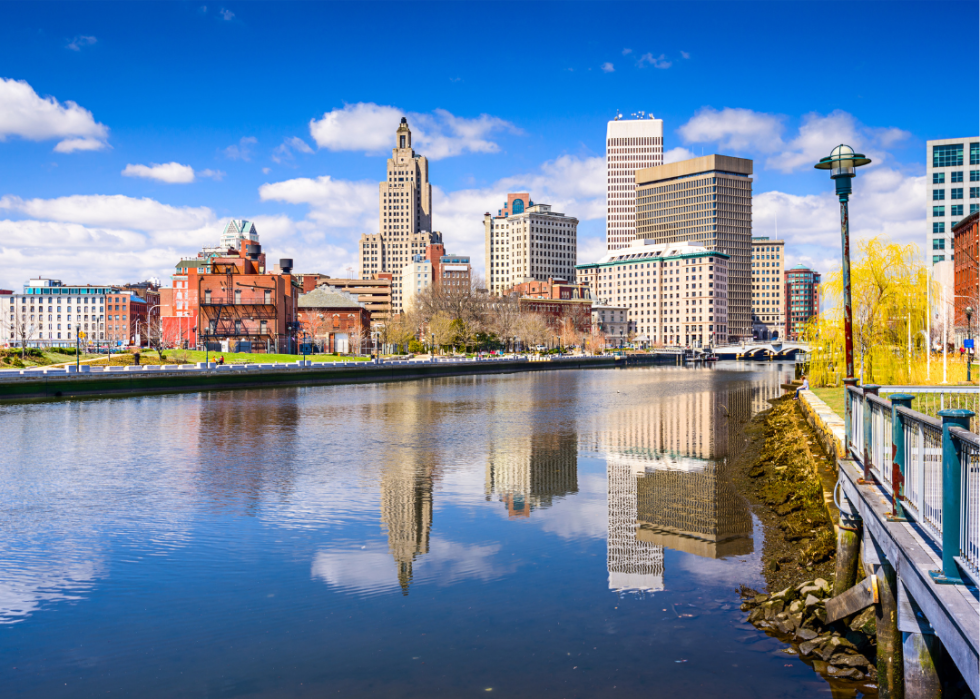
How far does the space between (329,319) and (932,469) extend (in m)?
135

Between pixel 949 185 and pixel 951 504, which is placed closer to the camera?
pixel 951 504

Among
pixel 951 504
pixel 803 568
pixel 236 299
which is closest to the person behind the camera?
pixel 951 504

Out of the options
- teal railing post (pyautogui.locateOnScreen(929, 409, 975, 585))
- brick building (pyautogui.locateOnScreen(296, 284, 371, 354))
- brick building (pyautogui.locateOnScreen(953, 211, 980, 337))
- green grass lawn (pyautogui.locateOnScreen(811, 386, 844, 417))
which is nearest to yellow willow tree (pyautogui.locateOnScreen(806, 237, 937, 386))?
green grass lawn (pyautogui.locateOnScreen(811, 386, 844, 417))

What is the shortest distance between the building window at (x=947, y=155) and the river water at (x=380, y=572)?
4049 inches

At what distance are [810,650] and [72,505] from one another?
1786 centimetres

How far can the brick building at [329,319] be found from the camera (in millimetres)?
132250

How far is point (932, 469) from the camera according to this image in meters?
8.95

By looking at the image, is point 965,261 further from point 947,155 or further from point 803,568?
point 803,568

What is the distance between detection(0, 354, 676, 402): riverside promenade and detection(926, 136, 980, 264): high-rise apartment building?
70788 mm

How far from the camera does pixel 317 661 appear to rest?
33.8 feet

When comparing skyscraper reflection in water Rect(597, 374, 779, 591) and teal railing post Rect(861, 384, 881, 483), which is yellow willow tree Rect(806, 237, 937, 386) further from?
teal railing post Rect(861, 384, 881, 483)

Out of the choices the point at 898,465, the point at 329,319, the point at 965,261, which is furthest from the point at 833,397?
the point at 329,319

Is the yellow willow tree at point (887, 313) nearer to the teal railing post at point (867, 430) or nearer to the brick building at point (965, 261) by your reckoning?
the teal railing post at point (867, 430)

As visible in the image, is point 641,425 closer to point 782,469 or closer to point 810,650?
point 782,469
